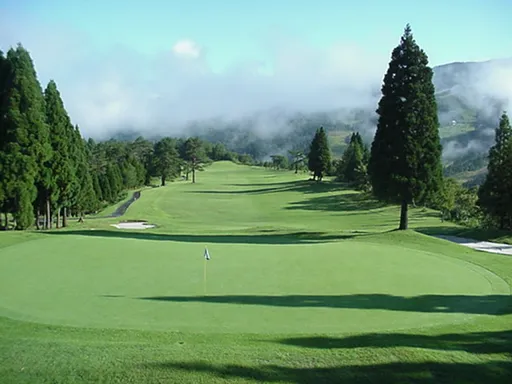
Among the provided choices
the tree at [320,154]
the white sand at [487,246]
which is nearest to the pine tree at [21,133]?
the white sand at [487,246]

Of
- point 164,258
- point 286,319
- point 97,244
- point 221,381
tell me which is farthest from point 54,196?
point 221,381

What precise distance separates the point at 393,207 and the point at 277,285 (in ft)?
149

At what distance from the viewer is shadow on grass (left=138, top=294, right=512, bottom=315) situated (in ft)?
35.4

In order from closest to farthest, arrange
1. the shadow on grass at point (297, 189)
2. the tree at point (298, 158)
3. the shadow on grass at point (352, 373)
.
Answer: the shadow on grass at point (352, 373), the shadow on grass at point (297, 189), the tree at point (298, 158)

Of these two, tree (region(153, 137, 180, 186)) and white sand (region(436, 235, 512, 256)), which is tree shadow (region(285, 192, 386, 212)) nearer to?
white sand (region(436, 235, 512, 256))

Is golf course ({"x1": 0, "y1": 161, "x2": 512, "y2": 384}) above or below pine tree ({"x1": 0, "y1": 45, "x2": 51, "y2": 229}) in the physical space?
below

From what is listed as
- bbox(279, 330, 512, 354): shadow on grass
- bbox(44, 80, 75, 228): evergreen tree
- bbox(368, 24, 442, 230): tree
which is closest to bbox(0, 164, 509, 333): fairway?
bbox(279, 330, 512, 354): shadow on grass

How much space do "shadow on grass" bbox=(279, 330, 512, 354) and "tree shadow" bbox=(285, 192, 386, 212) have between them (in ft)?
154

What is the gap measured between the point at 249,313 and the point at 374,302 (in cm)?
306

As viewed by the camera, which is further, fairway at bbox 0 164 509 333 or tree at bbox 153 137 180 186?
tree at bbox 153 137 180 186

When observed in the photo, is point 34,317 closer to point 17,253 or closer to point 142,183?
point 17,253

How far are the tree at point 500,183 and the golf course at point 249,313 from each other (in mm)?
15010

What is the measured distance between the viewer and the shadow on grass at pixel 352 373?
23.0ft

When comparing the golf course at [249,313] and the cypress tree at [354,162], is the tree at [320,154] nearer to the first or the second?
the cypress tree at [354,162]
